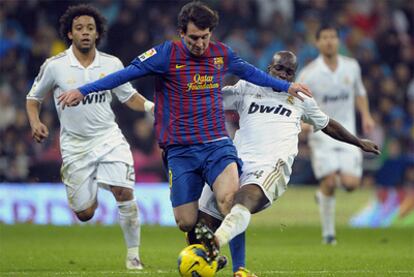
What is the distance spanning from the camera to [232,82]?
21688 mm

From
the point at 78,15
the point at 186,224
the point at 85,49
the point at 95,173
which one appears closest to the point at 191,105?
the point at 186,224

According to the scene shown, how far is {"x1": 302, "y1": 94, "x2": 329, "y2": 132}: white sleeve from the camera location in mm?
10195

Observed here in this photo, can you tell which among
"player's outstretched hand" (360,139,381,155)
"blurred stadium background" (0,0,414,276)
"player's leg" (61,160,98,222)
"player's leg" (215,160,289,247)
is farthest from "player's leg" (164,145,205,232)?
"blurred stadium background" (0,0,414,276)

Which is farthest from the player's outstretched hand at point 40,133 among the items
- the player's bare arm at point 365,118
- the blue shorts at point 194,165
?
the player's bare arm at point 365,118

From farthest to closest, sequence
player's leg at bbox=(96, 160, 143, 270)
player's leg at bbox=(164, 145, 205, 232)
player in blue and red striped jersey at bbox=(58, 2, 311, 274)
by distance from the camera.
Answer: player's leg at bbox=(96, 160, 143, 270)
player's leg at bbox=(164, 145, 205, 232)
player in blue and red striped jersey at bbox=(58, 2, 311, 274)

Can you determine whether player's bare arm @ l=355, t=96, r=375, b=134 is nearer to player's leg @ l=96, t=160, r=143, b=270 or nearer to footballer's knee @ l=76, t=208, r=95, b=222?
player's leg @ l=96, t=160, r=143, b=270

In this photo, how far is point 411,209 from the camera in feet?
64.7

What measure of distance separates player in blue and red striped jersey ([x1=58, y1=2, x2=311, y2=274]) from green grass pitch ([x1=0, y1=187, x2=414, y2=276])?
4.32 feet

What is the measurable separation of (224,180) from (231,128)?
10.8 meters

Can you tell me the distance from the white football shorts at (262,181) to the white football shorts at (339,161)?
607 cm

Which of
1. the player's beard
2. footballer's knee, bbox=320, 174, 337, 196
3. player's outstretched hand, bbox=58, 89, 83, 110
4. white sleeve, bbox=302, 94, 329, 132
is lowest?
footballer's knee, bbox=320, 174, 337, 196

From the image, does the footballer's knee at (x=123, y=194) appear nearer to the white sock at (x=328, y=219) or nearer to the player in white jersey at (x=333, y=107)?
the white sock at (x=328, y=219)

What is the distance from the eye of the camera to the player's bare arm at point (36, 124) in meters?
11.1

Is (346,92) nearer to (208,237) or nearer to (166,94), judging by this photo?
(166,94)
